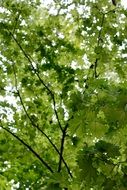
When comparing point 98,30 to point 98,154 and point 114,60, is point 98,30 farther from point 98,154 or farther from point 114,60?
point 98,154

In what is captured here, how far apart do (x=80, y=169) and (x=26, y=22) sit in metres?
4.71

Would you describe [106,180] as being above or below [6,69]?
below

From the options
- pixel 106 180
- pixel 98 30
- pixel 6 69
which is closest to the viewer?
pixel 106 180

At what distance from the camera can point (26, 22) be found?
6.35 m

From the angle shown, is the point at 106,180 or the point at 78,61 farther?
the point at 78,61

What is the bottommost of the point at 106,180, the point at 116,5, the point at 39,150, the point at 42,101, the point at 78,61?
the point at 106,180

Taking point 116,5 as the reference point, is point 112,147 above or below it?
below

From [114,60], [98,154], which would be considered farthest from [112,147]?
[114,60]

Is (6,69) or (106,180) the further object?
(6,69)

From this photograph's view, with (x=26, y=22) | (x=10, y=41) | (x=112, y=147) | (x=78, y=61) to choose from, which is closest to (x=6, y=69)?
(x=10, y=41)

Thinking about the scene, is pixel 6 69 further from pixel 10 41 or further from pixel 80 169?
pixel 80 169

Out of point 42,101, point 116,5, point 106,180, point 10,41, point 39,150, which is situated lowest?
point 106,180

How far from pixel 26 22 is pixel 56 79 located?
1169 mm

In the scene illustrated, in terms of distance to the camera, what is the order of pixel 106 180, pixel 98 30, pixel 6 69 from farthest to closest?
pixel 6 69 → pixel 98 30 → pixel 106 180
